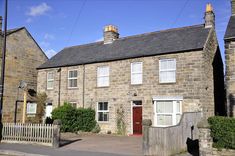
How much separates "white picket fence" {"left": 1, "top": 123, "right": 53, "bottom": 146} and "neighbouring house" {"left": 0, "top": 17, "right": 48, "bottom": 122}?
887cm

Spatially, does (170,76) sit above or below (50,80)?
below

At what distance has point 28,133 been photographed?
16672 mm

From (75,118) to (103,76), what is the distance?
416 centimetres

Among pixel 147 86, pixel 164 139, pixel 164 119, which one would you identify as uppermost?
pixel 147 86

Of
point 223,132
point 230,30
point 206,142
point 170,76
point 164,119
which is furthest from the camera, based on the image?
point 170,76

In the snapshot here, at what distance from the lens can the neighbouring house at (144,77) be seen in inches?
781

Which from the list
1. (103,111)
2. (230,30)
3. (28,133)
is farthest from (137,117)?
(230,30)

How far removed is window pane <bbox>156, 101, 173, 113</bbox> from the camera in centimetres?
2026

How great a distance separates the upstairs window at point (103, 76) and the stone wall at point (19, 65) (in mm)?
8251

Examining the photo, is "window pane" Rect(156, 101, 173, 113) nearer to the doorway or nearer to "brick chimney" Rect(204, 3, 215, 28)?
the doorway

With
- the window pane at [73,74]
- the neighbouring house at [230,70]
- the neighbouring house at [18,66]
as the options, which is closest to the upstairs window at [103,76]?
the window pane at [73,74]

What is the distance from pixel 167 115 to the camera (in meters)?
20.3

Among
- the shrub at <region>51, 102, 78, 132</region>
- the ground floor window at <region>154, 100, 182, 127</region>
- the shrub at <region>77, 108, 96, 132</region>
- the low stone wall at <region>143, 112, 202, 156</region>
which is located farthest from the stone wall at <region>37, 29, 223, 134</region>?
the low stone wall at <region>143, 112, 202, 156</region>

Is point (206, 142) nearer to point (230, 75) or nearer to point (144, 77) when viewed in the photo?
point (230, 75)
